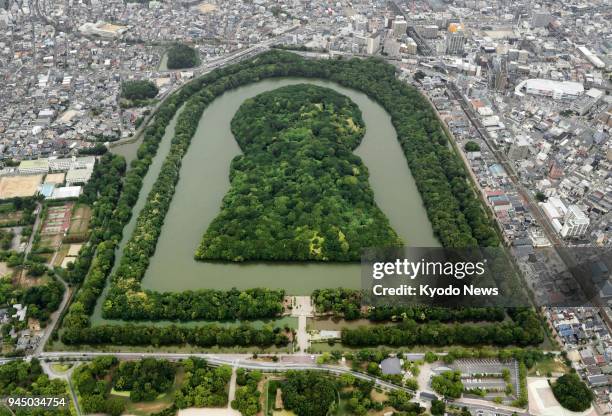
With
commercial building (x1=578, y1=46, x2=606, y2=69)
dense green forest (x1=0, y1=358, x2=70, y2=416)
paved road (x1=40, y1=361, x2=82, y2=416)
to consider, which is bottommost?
paved road (x1=40, y1=361, x2=82, y2=416)

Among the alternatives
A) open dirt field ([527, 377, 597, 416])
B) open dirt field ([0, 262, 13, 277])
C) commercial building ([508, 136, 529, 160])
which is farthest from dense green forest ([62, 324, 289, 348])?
commercial building ([508, 136, 529, 160])

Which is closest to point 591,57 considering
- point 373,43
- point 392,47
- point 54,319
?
point 392,47

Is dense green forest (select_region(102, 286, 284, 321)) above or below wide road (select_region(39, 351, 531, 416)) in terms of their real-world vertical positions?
above

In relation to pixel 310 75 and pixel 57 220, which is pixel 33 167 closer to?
pixel 57 220

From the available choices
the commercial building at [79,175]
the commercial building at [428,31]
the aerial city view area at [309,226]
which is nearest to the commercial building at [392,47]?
the aerial city view area at [309,226]

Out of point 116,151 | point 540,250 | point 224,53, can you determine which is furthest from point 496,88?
point 116,151

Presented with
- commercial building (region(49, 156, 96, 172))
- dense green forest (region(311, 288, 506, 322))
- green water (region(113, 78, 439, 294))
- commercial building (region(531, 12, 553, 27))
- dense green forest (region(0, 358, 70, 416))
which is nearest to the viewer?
dense green forest (region(0, 358, 70, 416))

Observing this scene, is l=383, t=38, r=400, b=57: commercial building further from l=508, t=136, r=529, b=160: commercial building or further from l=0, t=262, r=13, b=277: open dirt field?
l=0, t=262, r=13, b=277: open dirt field

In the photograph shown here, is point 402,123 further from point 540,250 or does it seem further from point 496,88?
point 540,250
